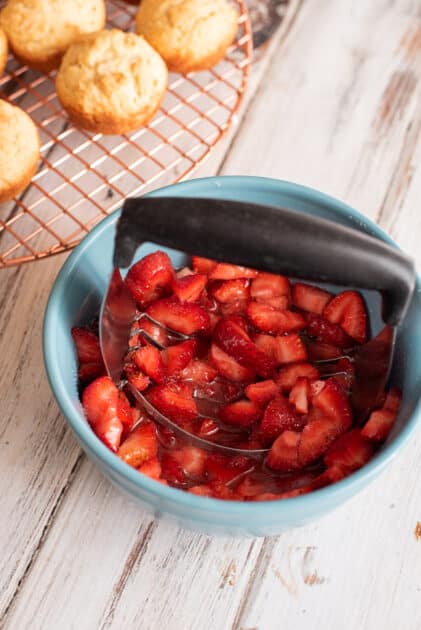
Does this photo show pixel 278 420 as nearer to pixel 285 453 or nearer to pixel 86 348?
pixel 285 453

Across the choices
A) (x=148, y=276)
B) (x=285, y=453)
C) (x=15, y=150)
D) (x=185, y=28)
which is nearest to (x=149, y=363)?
(x=148, y=276)

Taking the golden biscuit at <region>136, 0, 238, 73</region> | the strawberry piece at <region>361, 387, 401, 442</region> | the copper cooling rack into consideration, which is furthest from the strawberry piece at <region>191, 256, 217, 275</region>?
the golden biscuit at <region>136, 0, 238, 73</region>

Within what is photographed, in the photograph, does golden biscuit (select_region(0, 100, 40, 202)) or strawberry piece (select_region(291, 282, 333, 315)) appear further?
golden biscuit (select_region(0, 100, 40, 202))

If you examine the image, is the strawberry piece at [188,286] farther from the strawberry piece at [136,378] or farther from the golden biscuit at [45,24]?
the golden biscuit at [45,24]

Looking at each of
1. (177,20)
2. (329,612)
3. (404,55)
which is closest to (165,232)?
(329,612)

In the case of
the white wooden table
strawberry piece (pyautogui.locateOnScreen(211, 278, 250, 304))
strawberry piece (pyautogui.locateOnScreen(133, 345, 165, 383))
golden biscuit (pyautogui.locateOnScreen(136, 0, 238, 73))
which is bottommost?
the white wooden table

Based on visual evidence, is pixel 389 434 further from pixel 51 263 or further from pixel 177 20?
pixel 177 20

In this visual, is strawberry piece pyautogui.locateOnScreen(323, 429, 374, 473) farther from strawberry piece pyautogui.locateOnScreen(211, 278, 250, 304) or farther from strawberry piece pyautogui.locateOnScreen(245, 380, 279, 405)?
strawberry piece pyautogui.locateOnScreen(211, 278, 250, 304)
